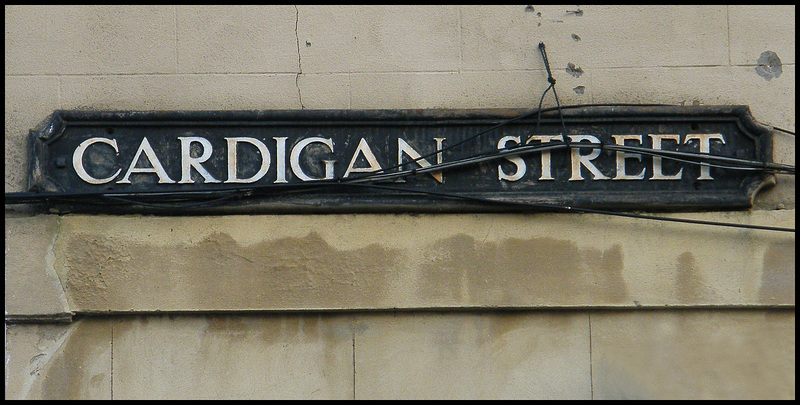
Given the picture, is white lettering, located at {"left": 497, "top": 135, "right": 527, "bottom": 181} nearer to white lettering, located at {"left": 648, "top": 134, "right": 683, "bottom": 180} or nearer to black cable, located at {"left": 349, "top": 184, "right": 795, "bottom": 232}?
black cable, located at {"left": 349, "top": 184, "right": 795, "bottom": 232}

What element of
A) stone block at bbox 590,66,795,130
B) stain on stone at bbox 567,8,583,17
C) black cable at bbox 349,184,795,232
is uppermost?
stain on stone at bbox 567,8,583,17

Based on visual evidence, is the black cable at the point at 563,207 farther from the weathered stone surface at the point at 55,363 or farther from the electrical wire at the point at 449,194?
the weathered stone surface at the point at 55,363

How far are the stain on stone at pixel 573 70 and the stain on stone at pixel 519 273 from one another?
3.30 ft

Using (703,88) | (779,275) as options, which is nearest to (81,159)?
(703,88)

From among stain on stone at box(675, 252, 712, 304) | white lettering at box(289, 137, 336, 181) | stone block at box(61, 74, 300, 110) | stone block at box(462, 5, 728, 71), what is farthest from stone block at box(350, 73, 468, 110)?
stain on stone at box(675, 252, 712, 304)

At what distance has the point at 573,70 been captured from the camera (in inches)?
150

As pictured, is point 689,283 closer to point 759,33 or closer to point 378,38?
point 759,33

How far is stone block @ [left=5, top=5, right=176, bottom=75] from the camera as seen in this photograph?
3.80 meters

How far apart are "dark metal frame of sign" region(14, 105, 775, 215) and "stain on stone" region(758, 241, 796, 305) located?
0.31m

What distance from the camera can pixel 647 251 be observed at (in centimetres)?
366

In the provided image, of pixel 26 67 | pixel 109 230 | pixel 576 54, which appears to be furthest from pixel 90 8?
pixel 576 54

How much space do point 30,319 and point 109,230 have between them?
2.14 ft

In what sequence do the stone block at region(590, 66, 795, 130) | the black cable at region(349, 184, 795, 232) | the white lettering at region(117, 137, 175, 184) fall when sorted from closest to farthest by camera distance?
the black cable at region(349, 184, 795, 232)
the white lettering at region(117, 137, 175, 184)
the stone block at region(590, 66, 795, 130)

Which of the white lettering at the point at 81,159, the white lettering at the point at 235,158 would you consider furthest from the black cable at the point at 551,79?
the white lettering at the point at 81,159
